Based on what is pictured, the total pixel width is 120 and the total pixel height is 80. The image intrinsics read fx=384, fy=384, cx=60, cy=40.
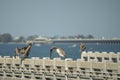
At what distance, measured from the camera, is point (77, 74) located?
2759cm

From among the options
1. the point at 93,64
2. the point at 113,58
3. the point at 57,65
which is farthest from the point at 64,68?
the point at 113,58

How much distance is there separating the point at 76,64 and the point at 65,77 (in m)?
1.84

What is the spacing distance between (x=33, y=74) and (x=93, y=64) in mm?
4766

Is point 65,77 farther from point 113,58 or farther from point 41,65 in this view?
point 113,58

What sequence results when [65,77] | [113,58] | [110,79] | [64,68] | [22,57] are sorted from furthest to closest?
1. [113,58]
2. [22,57]
3. [64,68]
4. [65,77]
5. [110,79]

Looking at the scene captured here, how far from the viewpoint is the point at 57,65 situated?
30.4 m

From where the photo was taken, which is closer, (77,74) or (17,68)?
(77,74)

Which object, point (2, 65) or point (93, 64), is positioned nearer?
point (93, 64)

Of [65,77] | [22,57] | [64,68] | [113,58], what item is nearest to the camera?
[65,77]

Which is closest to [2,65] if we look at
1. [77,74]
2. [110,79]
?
[77,74]

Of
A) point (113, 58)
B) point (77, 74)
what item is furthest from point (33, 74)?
point (113, 58)

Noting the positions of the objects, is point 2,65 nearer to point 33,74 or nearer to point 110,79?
point 33,74

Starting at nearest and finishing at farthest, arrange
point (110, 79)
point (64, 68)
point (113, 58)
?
point (110, 79) < point (64, 68) < point (113, 58)

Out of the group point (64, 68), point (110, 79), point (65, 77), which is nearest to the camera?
point (110, 79)
